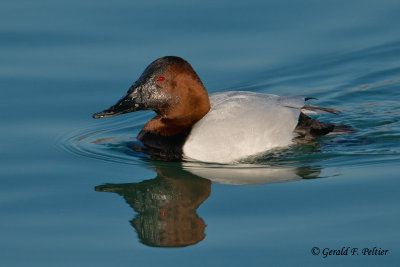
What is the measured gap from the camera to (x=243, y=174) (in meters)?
6.41

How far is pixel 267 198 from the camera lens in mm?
5773

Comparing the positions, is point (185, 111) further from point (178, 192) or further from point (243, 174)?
point (178, 192)

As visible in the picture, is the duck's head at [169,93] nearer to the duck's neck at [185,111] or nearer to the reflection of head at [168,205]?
the duck's neck at [185,111]

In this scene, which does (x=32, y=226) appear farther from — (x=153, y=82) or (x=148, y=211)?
(x=153, y=82)

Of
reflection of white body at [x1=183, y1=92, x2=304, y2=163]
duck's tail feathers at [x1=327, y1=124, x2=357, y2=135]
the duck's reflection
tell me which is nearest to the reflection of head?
the duck's reflection

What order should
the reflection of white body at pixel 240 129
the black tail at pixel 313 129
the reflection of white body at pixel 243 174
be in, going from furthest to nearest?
the black tail at pixel 313 129
the reflection of white body at pixel 240 129
the reflection of white body at pixel 243 174

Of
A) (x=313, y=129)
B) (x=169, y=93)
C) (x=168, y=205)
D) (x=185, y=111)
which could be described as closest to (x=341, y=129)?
(x=313, y=129)

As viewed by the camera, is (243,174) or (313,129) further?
(313,129)

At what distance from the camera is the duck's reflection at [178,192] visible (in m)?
5.29

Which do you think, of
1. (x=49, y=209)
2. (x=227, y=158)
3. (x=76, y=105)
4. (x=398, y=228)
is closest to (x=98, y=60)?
(x=76, y=105)

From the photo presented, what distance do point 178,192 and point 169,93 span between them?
1191 millimetres

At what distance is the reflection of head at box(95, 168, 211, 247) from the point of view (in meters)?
5.23

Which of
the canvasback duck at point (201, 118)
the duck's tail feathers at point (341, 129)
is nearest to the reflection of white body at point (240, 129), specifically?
the canvasback duck at point (201, 118)

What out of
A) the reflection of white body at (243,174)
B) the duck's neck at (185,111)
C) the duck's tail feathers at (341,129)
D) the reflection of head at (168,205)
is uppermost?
the duck's neck at (185,111)
